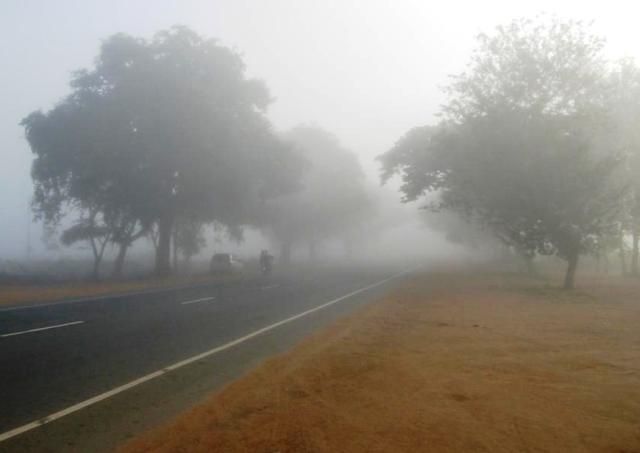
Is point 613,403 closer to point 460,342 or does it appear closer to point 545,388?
point 545,388

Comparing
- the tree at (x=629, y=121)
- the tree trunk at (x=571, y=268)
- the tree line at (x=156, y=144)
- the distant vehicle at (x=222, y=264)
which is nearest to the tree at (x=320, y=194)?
the distant vehicle at (x=222, y=264)

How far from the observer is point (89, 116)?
33.8 metres

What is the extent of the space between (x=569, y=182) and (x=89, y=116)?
25337 mm

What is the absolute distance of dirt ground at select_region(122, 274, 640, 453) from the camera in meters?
5.51

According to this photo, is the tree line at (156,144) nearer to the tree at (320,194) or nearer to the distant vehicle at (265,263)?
the distant vehicle at (265,263)

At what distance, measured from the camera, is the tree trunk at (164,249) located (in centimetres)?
3734

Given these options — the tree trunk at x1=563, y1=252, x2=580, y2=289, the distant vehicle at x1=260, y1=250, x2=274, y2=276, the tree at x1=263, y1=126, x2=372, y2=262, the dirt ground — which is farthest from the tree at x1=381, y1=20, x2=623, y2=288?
the tree at x1=263, y1=126, x2=372, y2=262

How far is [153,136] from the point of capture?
34062 millimetres

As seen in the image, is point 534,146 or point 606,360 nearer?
point 606,360

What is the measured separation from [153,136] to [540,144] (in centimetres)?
2094

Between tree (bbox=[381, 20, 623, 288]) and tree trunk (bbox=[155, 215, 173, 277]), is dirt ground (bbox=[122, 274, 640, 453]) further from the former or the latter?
tree trunk (bbox=[155, 215, 173, 277])

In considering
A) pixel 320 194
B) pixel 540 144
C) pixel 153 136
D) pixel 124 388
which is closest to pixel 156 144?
pixel 153 136

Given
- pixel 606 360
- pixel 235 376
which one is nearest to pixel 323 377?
pixel 235 376

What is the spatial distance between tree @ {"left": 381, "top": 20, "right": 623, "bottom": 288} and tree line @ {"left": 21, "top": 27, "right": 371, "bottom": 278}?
48.2 ft
